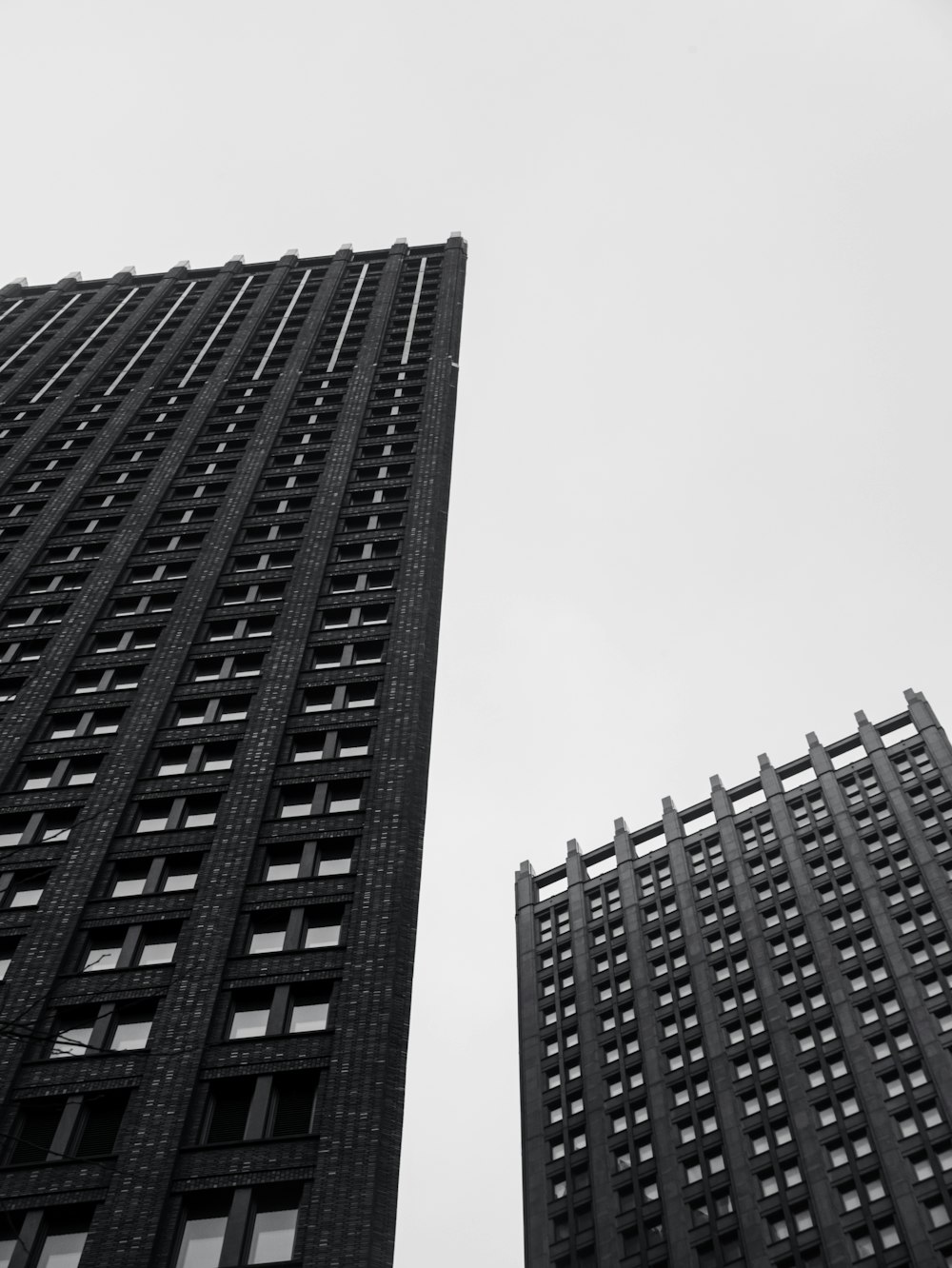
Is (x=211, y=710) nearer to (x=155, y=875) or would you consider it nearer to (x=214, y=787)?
(x=214, y=787)

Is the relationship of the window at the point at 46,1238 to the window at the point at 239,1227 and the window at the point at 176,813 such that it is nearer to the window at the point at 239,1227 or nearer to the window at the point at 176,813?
the window at the point at 239,1227

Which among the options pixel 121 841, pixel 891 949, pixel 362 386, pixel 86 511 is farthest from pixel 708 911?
pixel 121 841

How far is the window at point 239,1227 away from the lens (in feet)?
93.3

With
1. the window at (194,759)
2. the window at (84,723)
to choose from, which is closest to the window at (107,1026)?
the window at (194,759)

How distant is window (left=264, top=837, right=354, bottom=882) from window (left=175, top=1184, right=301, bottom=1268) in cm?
1050

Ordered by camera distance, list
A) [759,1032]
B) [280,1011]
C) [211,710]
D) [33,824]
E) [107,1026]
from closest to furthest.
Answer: [107,1026] → [280,1011] → [33,824] → [211,710] → [759,1032]

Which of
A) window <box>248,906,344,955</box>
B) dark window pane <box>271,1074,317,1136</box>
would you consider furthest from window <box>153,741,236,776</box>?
dark window pane <box>271,1074,317,1136</box>

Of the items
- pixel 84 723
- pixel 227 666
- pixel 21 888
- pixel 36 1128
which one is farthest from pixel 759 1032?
pixel 36 1128

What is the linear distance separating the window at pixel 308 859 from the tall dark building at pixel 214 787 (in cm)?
12

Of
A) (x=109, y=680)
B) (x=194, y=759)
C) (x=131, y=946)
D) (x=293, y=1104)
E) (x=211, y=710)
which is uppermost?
(x=109, y=680)

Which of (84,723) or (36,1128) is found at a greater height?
(84,723)

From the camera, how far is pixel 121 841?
40594 millimetres

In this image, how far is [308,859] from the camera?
39.5 meters

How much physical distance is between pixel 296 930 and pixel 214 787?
7.38m
